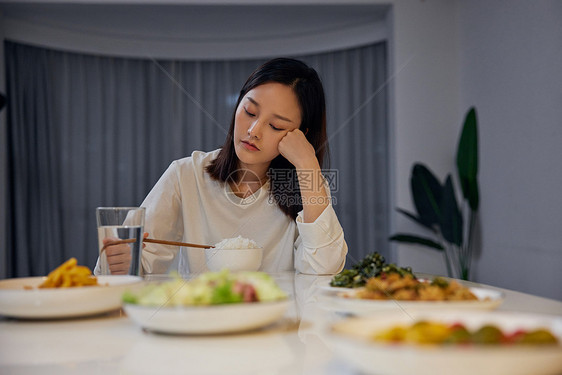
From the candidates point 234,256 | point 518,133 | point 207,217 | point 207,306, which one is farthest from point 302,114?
point 518,133

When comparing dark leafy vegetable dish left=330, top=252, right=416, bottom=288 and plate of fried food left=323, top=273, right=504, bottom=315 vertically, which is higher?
plate of fried food left=323, top=273, right=504, bottom=315

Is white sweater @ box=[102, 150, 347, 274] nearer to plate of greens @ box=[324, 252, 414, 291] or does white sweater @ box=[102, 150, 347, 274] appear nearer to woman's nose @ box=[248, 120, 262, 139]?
woman's nose @ box=[248, 120, 262, 139]

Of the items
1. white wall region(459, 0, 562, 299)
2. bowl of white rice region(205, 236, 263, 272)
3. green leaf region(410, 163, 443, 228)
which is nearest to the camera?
bowl of white rice region(205, 236, 263, 272)

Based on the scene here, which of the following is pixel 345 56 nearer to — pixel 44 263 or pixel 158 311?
pixel 44 263

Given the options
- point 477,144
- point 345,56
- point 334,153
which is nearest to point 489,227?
point 477,144

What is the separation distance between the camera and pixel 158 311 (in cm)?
67

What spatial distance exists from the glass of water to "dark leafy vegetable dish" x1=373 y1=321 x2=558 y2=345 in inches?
26.3

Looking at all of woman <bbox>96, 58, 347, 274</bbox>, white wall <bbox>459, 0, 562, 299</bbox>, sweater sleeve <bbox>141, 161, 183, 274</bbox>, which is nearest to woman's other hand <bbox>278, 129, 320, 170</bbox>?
woman <bbox>96, 58, 347, 274</bbox>

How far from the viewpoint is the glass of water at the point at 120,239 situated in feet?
3.47

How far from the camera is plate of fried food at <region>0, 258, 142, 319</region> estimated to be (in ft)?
2.56

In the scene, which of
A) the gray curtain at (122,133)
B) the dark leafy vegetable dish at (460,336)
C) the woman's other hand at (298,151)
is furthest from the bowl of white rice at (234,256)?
the gray curtain at (122,133)

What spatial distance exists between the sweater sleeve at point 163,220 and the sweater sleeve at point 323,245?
44 centimetres

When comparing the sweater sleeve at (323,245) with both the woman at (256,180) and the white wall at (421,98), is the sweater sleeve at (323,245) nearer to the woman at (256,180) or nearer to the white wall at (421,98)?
the woman at (256,180)

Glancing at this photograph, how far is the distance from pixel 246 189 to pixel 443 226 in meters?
2.15
